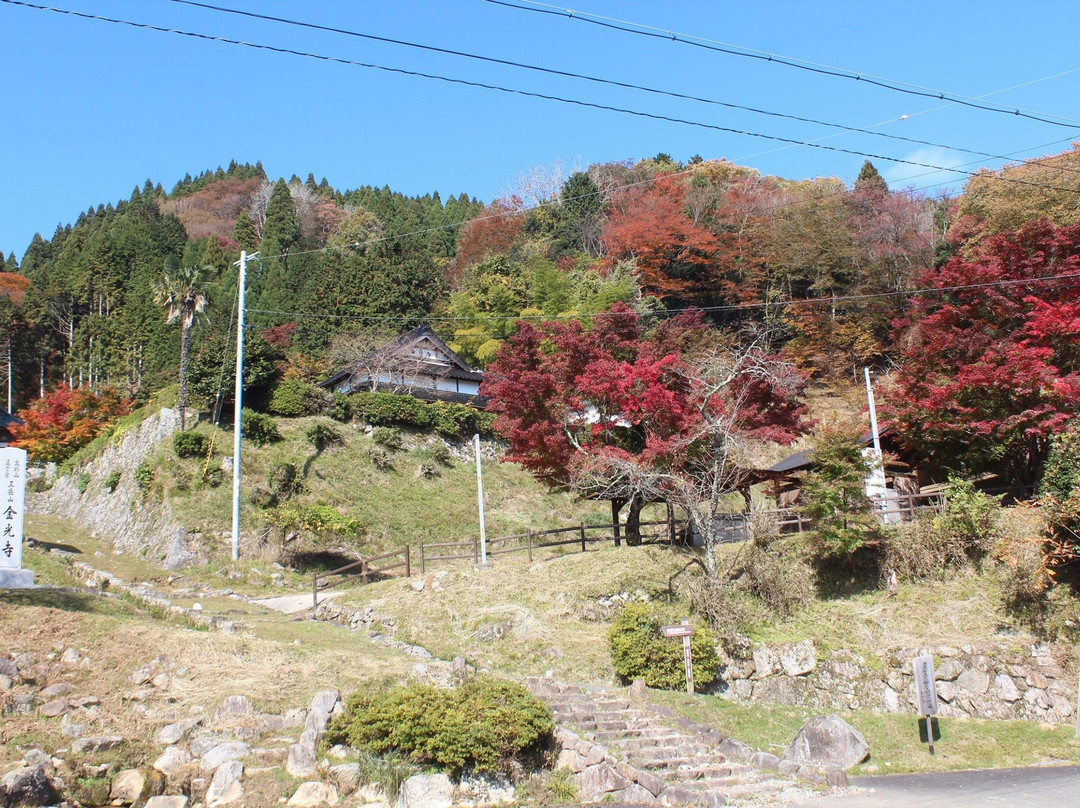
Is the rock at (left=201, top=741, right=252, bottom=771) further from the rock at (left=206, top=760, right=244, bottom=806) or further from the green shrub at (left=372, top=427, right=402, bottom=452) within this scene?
the green shrub at (left=372, top=427, right=402, bottom=452)

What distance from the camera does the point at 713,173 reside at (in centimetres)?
5634

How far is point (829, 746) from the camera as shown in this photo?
38.4ft

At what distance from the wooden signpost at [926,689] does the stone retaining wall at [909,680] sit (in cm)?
180

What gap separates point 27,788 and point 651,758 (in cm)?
737

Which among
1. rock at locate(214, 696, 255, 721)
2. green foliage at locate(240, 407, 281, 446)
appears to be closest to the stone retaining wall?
rock at locate(214, 696, 255, 721)

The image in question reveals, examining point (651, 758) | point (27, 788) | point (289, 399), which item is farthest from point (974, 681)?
point (289, 399)

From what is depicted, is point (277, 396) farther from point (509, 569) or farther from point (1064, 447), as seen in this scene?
point (1064, 447)

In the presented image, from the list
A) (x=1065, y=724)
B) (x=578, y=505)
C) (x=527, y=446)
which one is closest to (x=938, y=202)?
(x=578, y=505)

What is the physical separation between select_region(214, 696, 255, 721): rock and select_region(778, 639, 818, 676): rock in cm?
960

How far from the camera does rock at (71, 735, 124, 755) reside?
9645 millimetres

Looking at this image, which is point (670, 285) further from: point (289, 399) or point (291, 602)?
point (291, 602)

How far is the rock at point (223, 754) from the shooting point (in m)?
9.73

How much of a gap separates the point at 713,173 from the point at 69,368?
42.4m

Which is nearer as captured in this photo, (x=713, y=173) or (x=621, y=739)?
(x=621, y=739)
